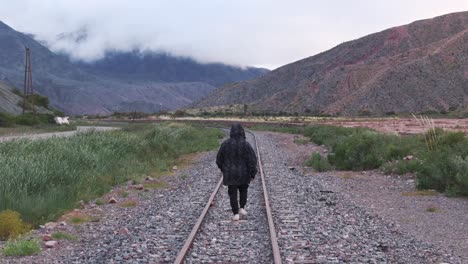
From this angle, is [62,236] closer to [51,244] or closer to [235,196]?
[51,244]

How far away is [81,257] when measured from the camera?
9156mm

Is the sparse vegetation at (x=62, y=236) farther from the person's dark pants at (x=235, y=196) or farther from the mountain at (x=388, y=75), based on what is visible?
the mountain at (x=388, y=75)

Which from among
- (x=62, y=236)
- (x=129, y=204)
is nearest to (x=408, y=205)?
(x=129, y=204)

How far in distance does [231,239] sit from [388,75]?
101767 millimetres

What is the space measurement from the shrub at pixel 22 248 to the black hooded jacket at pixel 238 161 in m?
3.94

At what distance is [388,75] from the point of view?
351 feet

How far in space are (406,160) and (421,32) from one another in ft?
402

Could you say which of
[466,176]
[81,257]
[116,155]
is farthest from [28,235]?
[116,155]

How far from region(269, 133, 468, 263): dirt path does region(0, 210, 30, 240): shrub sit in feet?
23.1

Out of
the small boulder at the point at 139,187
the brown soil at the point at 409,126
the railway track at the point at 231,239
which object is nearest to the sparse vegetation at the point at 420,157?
the railway track at the point at 231,239

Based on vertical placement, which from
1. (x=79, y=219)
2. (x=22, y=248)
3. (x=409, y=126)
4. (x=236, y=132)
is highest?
(x=236, y=132)

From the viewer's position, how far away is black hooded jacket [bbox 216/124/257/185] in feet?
38.9

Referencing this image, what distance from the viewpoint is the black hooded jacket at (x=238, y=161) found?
11.9m

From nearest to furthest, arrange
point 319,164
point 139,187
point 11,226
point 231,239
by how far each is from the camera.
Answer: point 231,239, point 11,226, point 139,187, point 319,164
